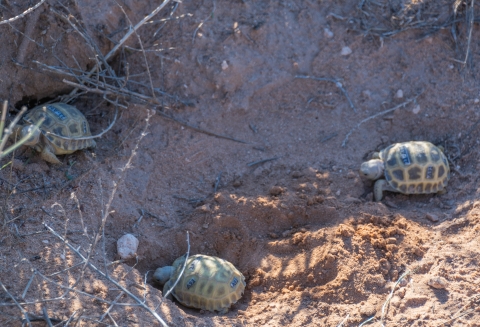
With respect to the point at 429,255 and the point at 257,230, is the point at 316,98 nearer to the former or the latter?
the point at 257,230

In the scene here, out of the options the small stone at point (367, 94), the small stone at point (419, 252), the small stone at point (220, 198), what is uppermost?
the small stone at point (367, 94)

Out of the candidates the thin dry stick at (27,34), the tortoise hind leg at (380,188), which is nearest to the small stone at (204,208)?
the tortoise hind leg at (380,188)

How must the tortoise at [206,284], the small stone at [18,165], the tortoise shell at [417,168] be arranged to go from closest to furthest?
1. the tortoise at [206,284]
2. the small stone at [18,165]
3. the tortoise shell at [417,168]

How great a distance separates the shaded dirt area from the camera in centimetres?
404

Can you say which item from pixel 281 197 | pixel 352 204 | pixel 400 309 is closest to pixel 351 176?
pixel 352 204

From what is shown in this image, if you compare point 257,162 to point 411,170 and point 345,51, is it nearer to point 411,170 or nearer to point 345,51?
point 411,170

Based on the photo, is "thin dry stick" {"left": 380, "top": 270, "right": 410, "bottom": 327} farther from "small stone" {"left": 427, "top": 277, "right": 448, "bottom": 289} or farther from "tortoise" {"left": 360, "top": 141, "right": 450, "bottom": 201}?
"tortoise" {"left": 360, "top": 141, "right": 450, "bottom": 201}

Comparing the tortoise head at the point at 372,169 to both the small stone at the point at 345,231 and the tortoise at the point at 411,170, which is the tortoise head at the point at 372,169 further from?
the small stone at the point at 345,231

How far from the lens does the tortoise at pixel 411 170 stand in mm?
5215

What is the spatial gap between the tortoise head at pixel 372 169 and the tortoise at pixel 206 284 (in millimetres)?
1653

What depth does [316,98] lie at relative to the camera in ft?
19.2

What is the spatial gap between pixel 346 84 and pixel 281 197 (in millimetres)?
1652

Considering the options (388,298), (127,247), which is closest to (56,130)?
(127,247)

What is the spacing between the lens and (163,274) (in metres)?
4.43
